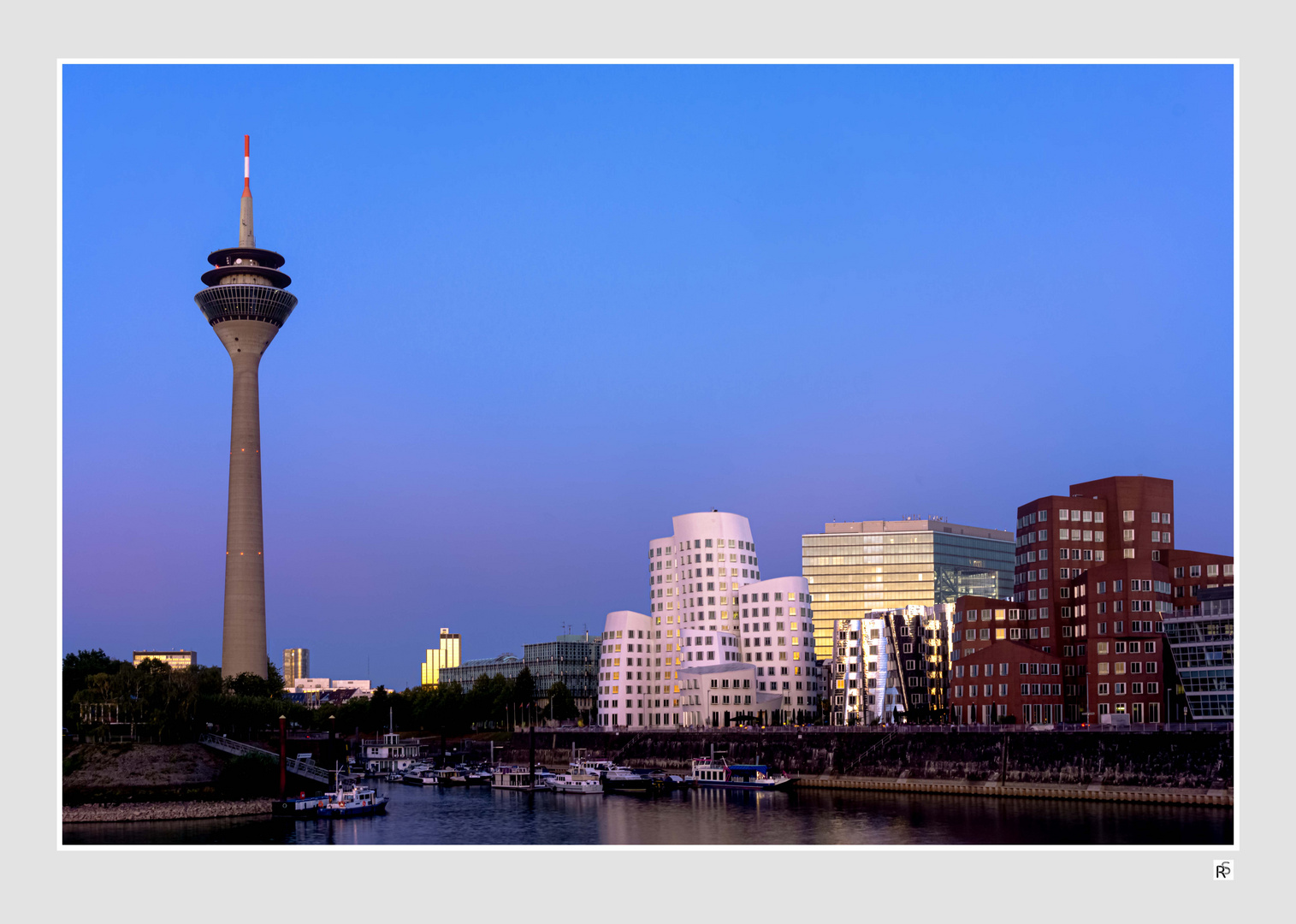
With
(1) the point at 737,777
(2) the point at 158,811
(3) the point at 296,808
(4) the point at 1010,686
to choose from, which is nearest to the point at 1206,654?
(4) the point at 1010,686

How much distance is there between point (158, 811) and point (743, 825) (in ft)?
162

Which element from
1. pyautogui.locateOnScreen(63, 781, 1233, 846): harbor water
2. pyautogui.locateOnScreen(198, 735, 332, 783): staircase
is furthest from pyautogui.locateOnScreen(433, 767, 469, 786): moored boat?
pyautogui.locateOnScreen(198, 735, 332, 783): staircase

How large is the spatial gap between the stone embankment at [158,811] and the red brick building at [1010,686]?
253ft

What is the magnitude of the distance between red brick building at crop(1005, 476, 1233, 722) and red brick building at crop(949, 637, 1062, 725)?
7.04 feet

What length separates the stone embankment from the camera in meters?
114

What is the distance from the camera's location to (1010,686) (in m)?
152

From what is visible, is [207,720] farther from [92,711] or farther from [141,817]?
[141,817]

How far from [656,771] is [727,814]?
48.9 m

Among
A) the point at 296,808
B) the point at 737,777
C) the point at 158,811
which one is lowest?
the point at 737,777

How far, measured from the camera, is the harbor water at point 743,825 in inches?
3920

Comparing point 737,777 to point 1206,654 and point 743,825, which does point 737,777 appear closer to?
point 743,825

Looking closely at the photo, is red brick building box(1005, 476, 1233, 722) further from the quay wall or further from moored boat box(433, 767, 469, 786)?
moored boat box(433, 767, 469, 786)

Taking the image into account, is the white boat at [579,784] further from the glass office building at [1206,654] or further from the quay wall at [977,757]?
the glass office building at [1206,654]

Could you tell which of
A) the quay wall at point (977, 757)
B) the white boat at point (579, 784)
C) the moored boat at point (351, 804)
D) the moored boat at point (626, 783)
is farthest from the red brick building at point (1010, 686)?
the moored boat at point (351, 804)
